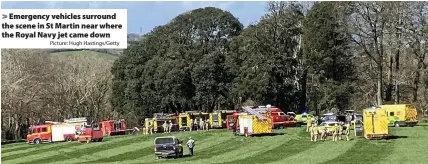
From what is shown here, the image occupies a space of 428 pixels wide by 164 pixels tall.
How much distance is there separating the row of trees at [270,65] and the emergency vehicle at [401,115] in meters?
11.7

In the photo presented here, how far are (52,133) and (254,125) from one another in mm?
19152

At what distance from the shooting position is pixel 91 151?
43500mm

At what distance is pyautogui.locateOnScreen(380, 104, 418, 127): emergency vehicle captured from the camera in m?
50.6

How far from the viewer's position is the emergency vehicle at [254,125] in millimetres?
45906

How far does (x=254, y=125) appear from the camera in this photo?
46.1m

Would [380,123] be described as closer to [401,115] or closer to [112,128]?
[401,115]

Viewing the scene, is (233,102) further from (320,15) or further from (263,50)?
(320,15)

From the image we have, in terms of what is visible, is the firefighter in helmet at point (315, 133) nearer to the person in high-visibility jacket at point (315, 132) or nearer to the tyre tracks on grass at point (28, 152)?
the person in high-visibility jacket at point (315, 132)

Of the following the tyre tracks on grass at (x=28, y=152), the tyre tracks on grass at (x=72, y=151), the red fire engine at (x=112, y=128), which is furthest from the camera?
the red fire engine at (x=112, y=128)

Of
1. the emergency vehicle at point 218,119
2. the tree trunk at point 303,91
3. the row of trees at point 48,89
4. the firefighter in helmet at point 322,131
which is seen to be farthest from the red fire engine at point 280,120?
the row of trees at point 48,89

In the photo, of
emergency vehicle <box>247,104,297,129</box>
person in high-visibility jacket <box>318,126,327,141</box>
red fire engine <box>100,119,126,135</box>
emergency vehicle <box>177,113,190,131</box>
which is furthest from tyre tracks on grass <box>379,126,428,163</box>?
red fire engine <box>100,119,126,135</box>

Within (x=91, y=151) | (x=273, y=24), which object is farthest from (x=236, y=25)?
(x=91, y=151)

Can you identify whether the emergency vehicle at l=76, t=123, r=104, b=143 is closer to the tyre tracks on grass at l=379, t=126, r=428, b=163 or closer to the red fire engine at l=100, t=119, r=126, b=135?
the red fire engine at l=100, t=119, r=126, b=135

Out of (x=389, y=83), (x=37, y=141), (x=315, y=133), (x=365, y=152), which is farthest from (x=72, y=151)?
(x=389, y=83)
